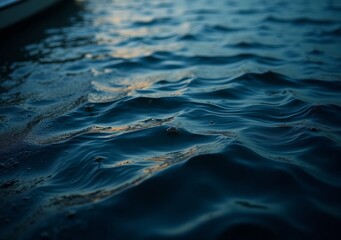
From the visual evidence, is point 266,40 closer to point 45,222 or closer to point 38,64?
point 38,64

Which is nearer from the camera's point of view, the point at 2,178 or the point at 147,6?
the point at 2,178

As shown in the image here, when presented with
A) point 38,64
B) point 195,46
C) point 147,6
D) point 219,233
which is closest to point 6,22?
point 38,64

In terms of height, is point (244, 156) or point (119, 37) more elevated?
point (119, 37)

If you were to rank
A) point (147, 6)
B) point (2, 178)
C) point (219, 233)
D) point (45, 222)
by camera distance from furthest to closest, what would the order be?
point (147, 6), point (2, 178), point (45, 222), point (219, 233)

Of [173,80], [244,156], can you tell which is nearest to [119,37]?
[173,80]

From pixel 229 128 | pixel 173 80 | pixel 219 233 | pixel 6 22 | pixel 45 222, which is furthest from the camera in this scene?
pixel 6 22

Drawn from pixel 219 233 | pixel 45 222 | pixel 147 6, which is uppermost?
pixel 147 6
